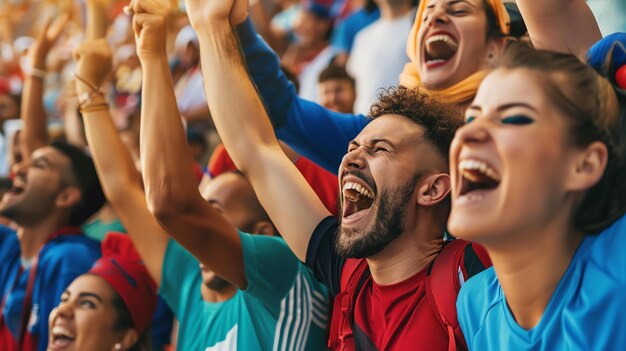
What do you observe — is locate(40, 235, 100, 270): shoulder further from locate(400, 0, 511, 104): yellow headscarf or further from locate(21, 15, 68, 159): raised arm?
locate(400, 0, 511, 104): yellow headscarf

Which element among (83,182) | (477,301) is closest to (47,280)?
(83,182)

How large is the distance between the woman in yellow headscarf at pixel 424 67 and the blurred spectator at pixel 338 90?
4.22 ft

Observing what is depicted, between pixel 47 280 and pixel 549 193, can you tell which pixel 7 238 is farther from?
pixel 549 193

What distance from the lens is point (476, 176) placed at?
174cm

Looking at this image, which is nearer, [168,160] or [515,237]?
[515,237]

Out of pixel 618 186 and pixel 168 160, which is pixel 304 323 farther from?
pixel 618 186

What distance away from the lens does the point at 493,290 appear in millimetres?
1921

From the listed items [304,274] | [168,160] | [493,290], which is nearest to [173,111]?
[168,160]

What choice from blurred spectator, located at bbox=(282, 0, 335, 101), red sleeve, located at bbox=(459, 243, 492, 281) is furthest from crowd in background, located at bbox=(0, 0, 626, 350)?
blurred spectator, located at bbox=(282, 0, 335, 101)

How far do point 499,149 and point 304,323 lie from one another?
3.77 feet

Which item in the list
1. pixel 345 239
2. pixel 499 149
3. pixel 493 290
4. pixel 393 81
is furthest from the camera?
pixel 393 81

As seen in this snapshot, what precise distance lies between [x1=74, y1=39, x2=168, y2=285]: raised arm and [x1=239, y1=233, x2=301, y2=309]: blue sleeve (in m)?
0.53

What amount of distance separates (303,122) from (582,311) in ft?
4.82

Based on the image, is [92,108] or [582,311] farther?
[92,108]
